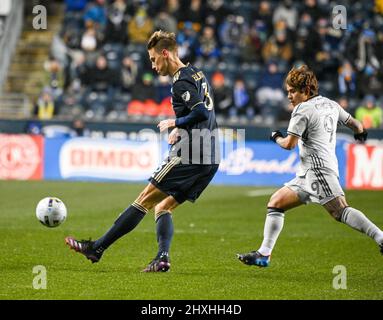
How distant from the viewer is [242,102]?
904 inches

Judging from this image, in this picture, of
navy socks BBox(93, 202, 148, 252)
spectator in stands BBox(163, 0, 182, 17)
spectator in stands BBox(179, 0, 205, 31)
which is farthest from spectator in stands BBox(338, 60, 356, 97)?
navy socks BBox(93, 202, 148, 252)

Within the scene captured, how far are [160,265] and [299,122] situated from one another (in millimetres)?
1906

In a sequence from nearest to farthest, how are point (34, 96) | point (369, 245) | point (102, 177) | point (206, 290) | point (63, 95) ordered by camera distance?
point (206, 290) < point (369, 245) < point (102, 177) < point (63, 95) < point (34, 96)

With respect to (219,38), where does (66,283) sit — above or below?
below

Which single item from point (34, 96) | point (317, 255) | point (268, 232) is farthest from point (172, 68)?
point (34, 96)

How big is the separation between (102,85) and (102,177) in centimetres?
392

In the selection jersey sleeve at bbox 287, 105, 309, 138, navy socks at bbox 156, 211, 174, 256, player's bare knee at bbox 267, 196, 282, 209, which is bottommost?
navy socks at bbox 156, 211, 174, 256

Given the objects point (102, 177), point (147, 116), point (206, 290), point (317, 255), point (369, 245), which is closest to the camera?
point (206, 290)

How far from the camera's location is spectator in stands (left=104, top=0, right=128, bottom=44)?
2509 cm

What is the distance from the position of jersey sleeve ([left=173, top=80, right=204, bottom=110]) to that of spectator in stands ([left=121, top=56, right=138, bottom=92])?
15.2 m

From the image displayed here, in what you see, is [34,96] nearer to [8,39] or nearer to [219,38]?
[8,39]

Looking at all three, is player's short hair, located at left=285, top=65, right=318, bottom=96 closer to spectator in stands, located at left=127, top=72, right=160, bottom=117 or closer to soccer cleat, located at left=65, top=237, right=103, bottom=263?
soccer cleat, located at left=65, top=237, right=103, bottom=263

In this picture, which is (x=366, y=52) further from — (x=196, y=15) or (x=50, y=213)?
(x=50, y=213)

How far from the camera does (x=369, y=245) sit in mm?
11453
